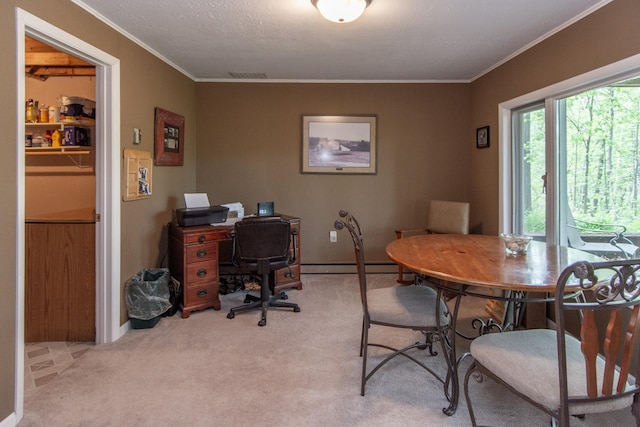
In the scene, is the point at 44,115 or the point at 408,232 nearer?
the point at 44,115

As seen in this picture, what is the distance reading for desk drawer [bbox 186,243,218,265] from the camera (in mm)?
3020

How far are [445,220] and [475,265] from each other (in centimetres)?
207

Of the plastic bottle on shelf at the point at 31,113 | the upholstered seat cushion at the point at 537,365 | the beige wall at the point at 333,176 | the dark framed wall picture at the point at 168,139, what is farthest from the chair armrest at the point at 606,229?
the plastic bottle on shelf at the point at 31,113

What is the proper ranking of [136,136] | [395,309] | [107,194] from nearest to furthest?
[395,309], [107,194], [136,136]

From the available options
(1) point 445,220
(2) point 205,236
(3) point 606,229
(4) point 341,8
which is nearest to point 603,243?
(3) point 606,229

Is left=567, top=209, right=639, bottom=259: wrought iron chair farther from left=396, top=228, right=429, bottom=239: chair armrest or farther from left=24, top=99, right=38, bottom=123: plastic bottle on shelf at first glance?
left=24, top=99, right=38, bottom=123: plastic bottle on shelf

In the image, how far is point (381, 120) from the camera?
4.21 meters

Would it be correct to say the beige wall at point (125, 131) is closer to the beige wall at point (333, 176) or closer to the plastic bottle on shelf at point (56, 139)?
the beige wall at point (333, 176)

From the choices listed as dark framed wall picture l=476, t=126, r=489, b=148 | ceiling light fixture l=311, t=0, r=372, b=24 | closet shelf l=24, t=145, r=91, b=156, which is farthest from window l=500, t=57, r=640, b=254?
closet shelf l=24, t=145, r=91, b=156

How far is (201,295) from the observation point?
122 inches

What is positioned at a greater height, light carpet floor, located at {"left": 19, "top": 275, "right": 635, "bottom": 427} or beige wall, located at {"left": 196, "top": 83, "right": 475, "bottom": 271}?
beige wall, located at {"left": 196, "top": 83, "right": 475, "bottom": 271}

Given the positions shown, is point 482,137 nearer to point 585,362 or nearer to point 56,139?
point 585,362

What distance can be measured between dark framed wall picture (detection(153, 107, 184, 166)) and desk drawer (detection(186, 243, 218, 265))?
2.90 ft

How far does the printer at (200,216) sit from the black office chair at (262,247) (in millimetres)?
410
